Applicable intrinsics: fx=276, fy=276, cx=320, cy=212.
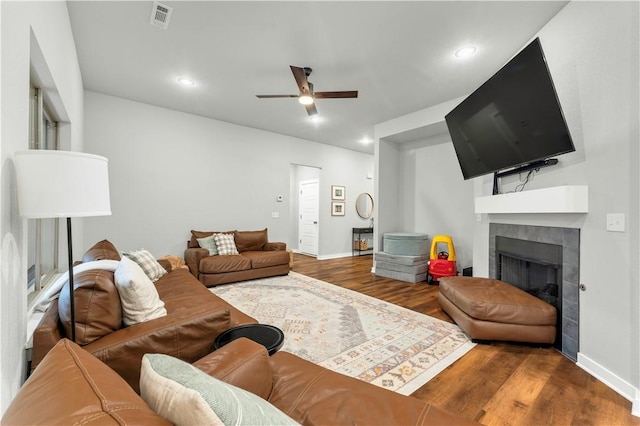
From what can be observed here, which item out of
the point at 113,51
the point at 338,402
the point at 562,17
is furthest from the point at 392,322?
the point at 113,51

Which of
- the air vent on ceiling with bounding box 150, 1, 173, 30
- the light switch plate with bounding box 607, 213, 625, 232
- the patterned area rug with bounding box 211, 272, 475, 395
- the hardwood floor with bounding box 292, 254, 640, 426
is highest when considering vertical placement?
the air vent on ceiling with bounding box 150, 1, 173, 30

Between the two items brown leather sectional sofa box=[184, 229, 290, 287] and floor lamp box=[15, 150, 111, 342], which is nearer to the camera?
floor lamp box=[15, 150, 111, 342]

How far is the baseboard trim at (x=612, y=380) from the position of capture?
5.42 ft

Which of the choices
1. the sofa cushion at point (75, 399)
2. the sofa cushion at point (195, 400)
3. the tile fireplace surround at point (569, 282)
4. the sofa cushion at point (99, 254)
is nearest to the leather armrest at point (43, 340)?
the sofa cushion at point (75, 399)

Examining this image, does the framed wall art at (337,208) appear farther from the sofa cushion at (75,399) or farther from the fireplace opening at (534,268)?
the sofa cushion at (75,399)

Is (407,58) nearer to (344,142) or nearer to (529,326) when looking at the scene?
(529,326)

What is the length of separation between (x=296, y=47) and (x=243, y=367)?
9.64ft

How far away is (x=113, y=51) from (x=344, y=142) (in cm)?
456

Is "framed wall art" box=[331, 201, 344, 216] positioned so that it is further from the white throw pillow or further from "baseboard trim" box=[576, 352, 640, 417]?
the white throw pillow

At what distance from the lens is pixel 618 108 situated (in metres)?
1.90

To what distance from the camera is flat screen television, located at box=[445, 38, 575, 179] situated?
2080mm

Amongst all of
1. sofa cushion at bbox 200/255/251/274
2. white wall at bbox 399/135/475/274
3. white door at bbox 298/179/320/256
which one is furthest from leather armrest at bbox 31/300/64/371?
white door at bbox 298/179/320/256

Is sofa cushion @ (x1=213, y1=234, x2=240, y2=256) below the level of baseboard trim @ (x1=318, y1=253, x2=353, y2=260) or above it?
above

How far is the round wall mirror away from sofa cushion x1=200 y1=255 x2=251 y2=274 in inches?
152
